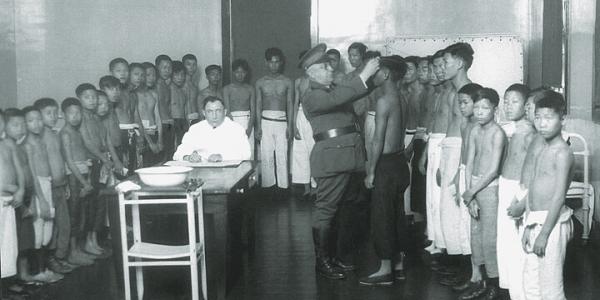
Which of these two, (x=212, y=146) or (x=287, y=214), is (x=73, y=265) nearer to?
(x=212, y=146)

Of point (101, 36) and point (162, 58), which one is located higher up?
point (101, 36)

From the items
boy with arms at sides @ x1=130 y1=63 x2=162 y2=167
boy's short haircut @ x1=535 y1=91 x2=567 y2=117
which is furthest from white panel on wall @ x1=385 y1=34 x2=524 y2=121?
boy's short haircut @ x1=535 y1=91 x2=567 y2=117

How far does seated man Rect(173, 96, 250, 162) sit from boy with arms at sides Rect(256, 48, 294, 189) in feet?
8.99

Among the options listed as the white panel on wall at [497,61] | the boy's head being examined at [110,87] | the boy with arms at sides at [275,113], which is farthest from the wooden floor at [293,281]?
the white panel on wall at [497,61]

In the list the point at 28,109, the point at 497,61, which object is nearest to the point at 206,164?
the point at 28,109

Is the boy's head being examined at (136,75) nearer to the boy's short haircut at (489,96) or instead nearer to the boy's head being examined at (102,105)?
the boy's head being examined at (102,105)

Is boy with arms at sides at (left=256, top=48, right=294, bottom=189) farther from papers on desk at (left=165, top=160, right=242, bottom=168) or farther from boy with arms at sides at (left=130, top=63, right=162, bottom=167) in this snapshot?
papers on desk at (left=165, top=160, right=242, bottom=168)

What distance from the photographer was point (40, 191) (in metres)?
5.08

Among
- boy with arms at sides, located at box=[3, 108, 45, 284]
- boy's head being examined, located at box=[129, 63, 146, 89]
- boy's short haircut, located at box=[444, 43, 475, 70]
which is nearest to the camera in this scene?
boy with arms at sides, located at box=[3, 108, 45, 284]

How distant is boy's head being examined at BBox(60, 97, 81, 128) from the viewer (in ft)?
19.1

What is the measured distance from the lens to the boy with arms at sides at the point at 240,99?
8.86 m

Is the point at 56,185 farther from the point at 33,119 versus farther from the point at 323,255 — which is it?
the point at 323,255

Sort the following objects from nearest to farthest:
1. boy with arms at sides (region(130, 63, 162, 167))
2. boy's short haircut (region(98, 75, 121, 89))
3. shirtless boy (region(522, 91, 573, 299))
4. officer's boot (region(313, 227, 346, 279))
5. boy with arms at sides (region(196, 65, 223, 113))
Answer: shirtless boy (region(522, 91, 573, 299))
officer's boot (region(313, 227, 346, 279))
boy's short haircut (region(98, 75, 121, 89))
boy with arms at sides (region(130, 63, 162, 167))
boy with arms at sides (region(196, 65, 223, 113))

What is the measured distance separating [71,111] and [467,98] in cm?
301
